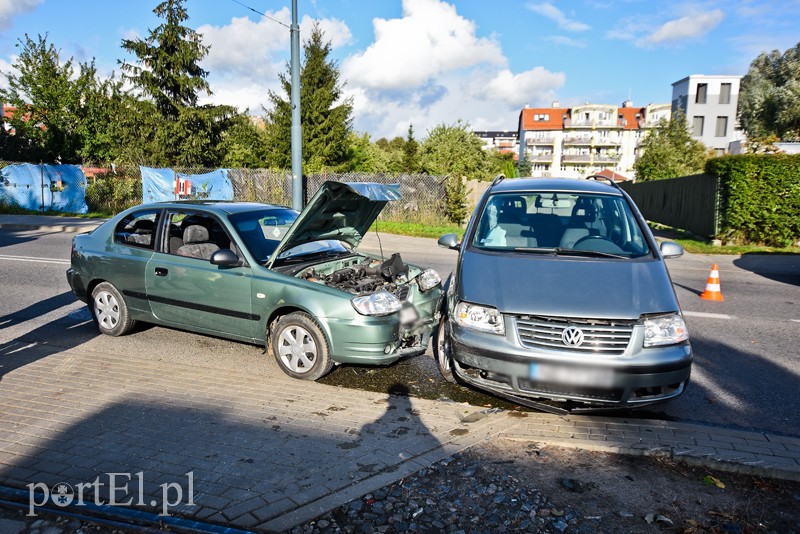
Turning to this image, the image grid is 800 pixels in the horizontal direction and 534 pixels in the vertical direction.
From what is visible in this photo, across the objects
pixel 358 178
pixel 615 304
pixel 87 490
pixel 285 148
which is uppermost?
pixel 285 148

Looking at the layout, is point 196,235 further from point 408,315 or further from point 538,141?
point 538,141

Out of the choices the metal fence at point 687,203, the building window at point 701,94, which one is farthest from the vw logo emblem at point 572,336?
the building window at point 701,94

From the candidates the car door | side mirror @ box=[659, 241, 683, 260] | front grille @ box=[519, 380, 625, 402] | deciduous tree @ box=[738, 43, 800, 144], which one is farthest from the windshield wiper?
deciduous tree @ box=[738, 43, 800, 144]

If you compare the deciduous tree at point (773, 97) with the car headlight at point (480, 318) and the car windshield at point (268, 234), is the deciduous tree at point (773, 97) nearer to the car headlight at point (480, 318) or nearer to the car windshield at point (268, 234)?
the car windshield at point (268, 234)

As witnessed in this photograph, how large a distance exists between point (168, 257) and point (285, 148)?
99.8 feet

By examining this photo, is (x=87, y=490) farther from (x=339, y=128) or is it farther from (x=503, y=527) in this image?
(x=339, y=128)

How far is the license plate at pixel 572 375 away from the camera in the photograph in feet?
12.2

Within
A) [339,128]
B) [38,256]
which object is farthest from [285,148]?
[38,256]

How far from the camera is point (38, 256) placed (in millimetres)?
12102

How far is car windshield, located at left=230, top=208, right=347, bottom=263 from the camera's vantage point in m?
5.44

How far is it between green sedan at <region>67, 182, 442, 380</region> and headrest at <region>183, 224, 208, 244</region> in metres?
0.01

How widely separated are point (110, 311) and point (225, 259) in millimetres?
2149

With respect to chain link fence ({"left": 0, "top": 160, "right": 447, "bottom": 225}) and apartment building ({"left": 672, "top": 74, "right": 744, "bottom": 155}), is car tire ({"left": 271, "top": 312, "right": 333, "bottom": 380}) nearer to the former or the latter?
chain link fence ({"left": 0, "top": 160, "right": 447, "bottom": 225})

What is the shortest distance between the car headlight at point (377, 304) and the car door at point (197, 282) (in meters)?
1.11
